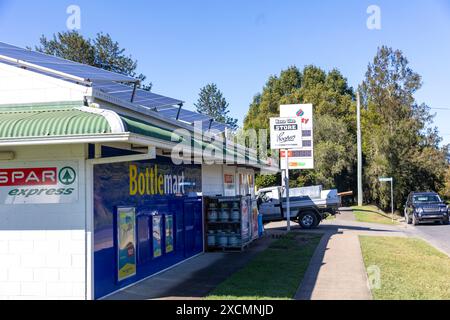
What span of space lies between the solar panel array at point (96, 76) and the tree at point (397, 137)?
36299 millimetres

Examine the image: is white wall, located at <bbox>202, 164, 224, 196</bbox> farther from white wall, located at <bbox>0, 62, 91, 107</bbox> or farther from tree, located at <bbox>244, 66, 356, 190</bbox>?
tree, located at <bbox>244, 66, 356, 190</bbox>

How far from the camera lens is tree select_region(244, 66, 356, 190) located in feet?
148

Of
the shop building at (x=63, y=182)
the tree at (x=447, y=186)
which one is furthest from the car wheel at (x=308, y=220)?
the tree at (x=447, y=186)

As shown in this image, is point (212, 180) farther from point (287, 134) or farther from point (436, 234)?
point (436, 234)

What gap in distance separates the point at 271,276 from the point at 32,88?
6.26 metres

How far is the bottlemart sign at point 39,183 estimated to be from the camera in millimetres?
8461

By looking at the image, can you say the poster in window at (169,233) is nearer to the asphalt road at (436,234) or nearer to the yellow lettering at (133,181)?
the yellow lettering at (133,181)

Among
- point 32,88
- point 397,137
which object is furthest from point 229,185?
point 397,137

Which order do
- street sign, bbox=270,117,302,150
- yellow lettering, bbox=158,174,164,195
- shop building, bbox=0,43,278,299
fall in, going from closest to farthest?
shop building, bbox=0,43,278,299, yellow lettering, bbox=158,174,164,195, street sign, bbox=270,117,302,150

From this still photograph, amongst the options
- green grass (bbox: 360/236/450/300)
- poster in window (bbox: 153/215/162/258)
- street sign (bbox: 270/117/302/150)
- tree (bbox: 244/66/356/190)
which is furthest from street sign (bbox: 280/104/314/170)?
poster in window (bbox: 153/215/162/258)

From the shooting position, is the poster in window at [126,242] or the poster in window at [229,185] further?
the poster in window at [229,185]

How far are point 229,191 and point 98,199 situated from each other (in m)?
10.4

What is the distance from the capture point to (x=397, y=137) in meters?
48.1
